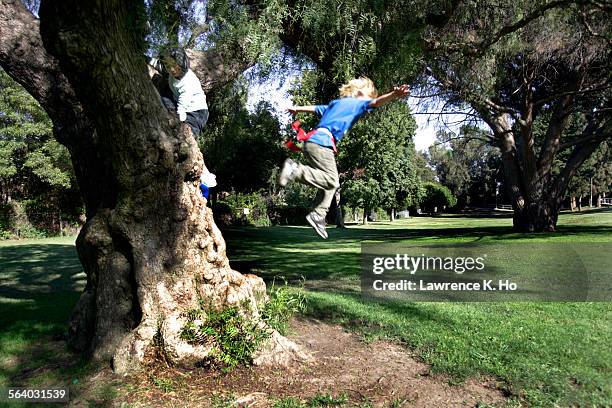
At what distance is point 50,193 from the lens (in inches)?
960

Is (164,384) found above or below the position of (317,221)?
below

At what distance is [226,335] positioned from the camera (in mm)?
4395

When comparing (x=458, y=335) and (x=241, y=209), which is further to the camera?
(x=241, y=209)

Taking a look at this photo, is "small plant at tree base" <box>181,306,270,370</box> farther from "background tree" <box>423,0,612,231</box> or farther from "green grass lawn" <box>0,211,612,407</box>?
"background tree" <box>423,0,612,231</box>

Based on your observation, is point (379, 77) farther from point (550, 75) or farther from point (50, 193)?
point (50, 193)

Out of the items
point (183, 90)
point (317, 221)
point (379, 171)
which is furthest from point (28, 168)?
point (317, 221)

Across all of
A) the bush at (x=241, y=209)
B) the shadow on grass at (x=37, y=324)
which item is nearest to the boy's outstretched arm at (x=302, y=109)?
the shadow on grass at (x=37, y=324)

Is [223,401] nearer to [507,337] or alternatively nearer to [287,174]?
[287,174]

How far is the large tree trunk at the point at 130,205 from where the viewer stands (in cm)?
399

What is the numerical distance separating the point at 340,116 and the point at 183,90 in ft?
5.32

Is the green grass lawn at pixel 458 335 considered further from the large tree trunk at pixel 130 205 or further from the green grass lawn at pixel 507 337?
the large tree trunk at pixel 130 205

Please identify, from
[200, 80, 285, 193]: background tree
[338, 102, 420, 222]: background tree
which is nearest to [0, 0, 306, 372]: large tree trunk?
[200, 80, 285, 193]: background tree

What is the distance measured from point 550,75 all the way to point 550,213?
553cm

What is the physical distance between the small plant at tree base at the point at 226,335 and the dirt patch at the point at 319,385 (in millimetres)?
120
